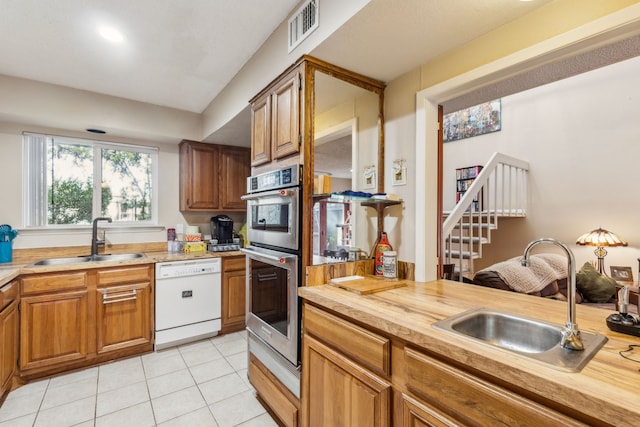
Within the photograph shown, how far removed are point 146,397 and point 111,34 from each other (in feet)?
8.14

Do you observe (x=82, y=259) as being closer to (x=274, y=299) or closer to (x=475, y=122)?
(x=274, y=299)

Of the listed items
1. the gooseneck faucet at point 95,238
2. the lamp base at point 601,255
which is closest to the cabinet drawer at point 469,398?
the gooseneck faucet at point 95,238

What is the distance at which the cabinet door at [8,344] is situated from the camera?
1926mm

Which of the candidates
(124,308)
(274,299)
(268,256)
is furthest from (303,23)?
(124,308)

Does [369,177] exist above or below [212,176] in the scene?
below

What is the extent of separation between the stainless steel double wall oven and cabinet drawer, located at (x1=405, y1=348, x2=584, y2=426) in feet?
2.57

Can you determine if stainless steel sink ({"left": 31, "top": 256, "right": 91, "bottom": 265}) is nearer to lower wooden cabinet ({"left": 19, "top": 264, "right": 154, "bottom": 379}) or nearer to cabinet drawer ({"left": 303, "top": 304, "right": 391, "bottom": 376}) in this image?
lower wooden cabinet ({"left": 19, "top": 264, "right": 154, "bottom": 379})

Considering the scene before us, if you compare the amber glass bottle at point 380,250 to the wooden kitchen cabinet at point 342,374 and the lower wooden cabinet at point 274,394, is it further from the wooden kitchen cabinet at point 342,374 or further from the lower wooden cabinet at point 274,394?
the lower wooden cabinet at point 274,394

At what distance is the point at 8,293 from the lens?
2.02 meters

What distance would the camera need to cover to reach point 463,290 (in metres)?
1.54

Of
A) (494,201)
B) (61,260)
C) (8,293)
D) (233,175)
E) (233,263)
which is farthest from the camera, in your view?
(494,201)

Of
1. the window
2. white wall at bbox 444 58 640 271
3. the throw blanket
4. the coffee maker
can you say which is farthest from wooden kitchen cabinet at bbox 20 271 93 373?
white wall at bbox 444 58 640 271

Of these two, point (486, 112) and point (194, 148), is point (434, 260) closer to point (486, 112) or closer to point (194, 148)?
point (194, 148)

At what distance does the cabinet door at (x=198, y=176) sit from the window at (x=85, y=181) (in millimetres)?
372
